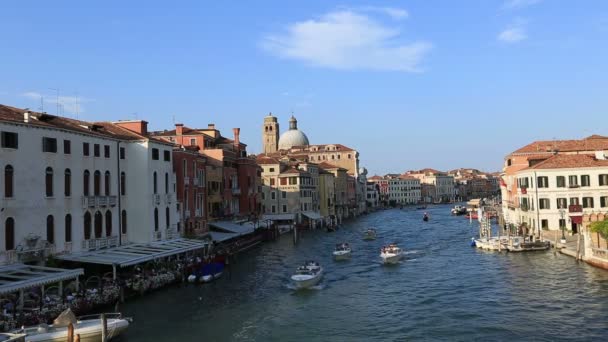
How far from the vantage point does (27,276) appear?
21156mm

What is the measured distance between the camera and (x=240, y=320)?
22.2 meters

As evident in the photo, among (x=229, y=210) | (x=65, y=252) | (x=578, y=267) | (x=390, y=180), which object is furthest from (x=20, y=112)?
(x=390, y=180)

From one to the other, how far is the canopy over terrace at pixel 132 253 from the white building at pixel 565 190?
1045 inches

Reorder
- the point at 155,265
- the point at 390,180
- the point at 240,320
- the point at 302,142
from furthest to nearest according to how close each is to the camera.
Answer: the point at 390,180 < the point at 302,142 < the point at 155,265 < the point at 240,320

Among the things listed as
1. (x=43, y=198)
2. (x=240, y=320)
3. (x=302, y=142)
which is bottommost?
(x=240, y=320)

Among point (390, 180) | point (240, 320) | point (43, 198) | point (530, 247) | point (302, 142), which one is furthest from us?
point (390, 180)

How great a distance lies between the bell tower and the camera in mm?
131375

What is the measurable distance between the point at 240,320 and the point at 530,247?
2398cm

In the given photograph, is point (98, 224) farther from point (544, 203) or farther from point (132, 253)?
point (544, 203)

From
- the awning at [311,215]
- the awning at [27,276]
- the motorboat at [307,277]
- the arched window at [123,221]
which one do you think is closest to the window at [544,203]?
the motorboat at [307,277]

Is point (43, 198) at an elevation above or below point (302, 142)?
below

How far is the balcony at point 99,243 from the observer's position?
89.2 ft

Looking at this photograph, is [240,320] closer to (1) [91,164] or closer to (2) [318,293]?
(2) [318,293]

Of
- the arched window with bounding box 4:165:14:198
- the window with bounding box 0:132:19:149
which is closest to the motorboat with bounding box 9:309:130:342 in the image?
the arched window with bounding box 4:165:14:198
